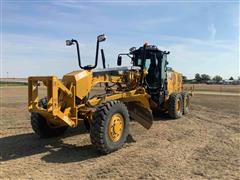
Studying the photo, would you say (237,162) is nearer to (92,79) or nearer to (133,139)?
(133,139)

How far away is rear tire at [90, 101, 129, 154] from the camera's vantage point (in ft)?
25.3

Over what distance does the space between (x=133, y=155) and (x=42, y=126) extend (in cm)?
279

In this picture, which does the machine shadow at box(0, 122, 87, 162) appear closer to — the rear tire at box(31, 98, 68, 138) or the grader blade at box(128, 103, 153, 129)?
the rear tire at box(31, 98, 68, 138)

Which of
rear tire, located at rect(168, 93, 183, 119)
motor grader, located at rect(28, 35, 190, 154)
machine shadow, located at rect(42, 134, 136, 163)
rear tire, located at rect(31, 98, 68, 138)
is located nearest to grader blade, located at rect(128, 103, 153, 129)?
motor grader, located at rect(28, 35, 190, 154)

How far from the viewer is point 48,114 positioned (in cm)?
782

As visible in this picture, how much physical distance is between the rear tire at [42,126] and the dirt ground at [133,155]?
21cm

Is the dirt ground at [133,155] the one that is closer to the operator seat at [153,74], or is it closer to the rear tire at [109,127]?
the rear tire at [109,127]

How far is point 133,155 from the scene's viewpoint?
7.88 meters

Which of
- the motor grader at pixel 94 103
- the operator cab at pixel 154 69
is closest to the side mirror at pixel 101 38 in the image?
the motor grader at pixel 94 103

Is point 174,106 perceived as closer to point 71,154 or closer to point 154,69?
point 154,69

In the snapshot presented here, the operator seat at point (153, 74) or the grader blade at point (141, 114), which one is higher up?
the operator seat at point (153, 74)

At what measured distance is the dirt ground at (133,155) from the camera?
6.61 meters

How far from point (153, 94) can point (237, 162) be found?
600cm

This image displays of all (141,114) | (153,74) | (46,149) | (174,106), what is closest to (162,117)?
(174,106)
